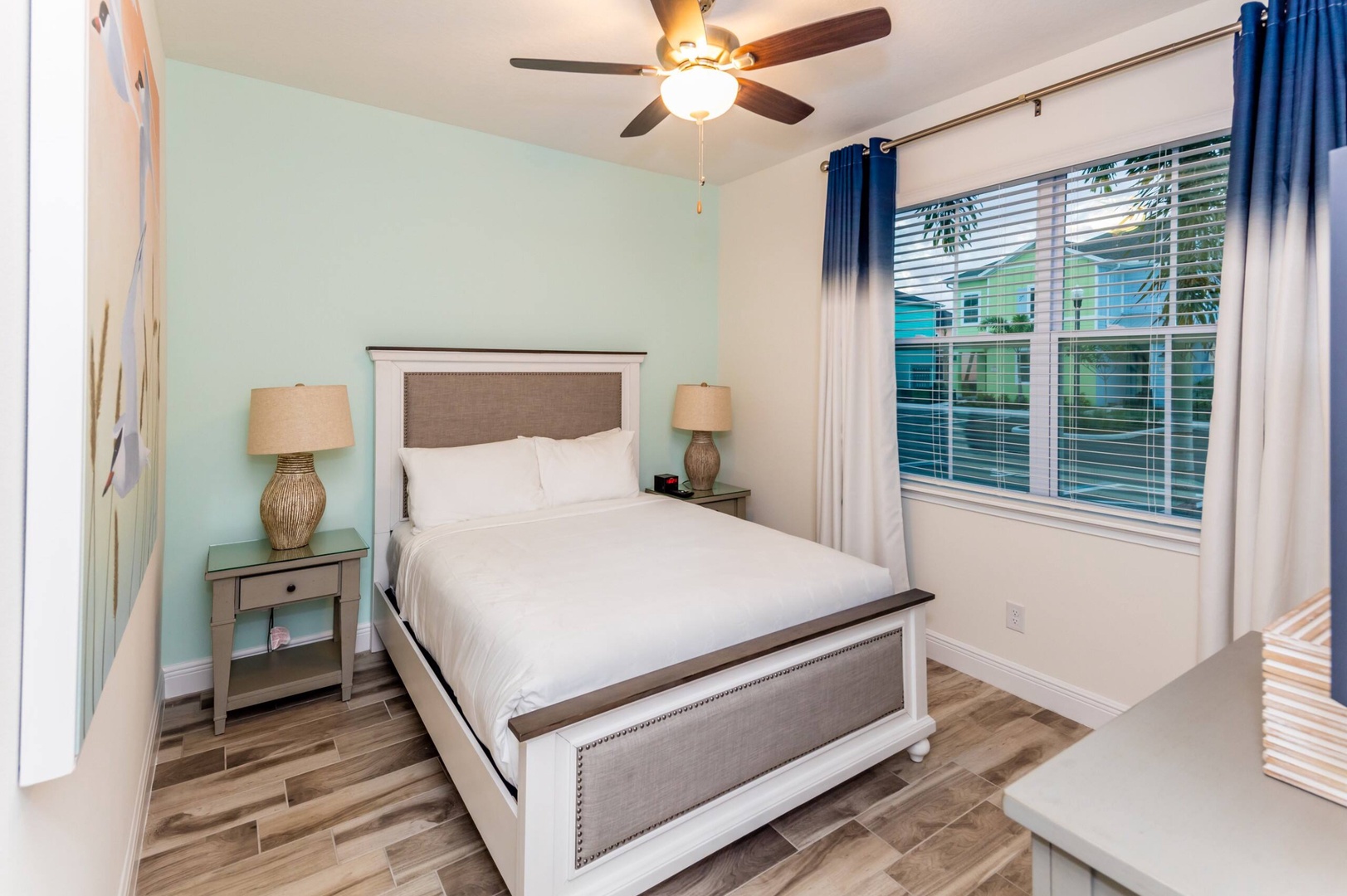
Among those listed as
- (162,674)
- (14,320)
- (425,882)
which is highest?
(14,320)

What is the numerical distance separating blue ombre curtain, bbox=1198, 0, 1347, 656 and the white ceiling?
47cm

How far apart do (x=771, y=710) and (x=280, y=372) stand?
8.35 ft

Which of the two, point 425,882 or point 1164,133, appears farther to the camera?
point 1164,133

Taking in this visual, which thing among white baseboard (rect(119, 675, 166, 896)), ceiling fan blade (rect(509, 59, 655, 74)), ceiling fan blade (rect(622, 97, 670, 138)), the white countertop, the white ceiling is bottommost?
white baseboard (rect(119, 675, 166, 896))

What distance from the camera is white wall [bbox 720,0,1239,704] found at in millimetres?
2389

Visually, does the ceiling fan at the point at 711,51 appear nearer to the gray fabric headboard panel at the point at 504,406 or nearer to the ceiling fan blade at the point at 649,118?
the ceiling fan blade at the point at 649,118

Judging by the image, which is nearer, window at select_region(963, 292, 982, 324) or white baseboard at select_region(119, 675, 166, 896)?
white baseboard at select_region(119, 675, 166, 896)

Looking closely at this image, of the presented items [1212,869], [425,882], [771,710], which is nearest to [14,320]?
[1212,869]

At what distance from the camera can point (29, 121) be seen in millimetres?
720

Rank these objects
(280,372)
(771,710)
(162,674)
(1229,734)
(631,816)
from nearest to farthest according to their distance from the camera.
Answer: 1. (1229,734)
2. (631,816)
3. (771,710)
4. (162,674)
5. (280,372)

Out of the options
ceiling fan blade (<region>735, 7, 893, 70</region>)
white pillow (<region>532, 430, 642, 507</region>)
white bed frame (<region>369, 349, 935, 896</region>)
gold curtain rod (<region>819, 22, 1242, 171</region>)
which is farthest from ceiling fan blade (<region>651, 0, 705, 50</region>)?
white pillow (<region>532, 430, 642, 507</region>)

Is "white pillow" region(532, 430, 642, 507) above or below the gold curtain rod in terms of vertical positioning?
below

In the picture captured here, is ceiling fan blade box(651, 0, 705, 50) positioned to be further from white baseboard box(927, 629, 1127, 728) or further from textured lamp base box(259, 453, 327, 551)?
white baseboard box(927, 629, 1127, 728)

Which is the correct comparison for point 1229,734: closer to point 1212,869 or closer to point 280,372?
point 1212,869
